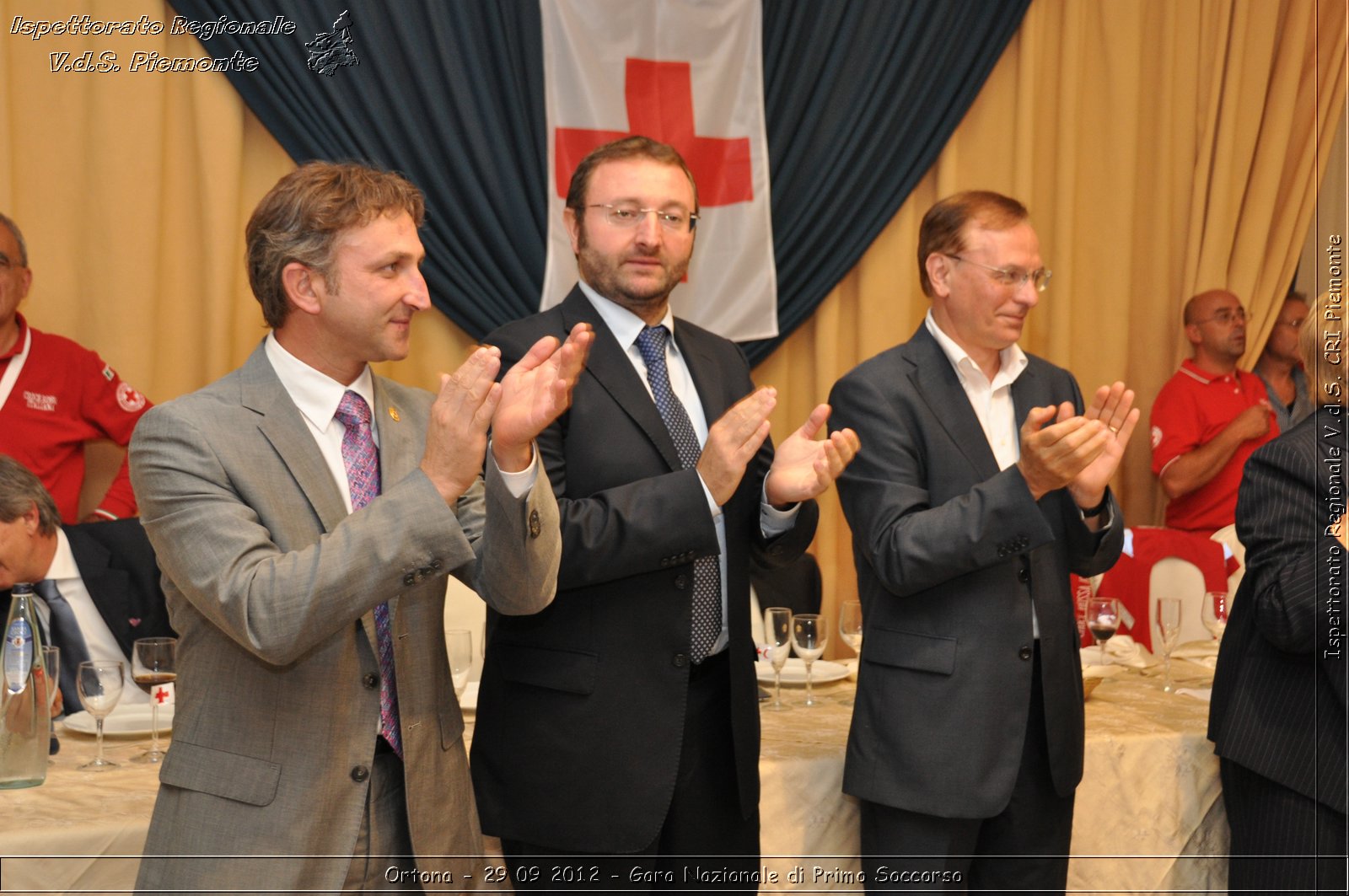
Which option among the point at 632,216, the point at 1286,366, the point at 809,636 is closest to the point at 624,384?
the point at 632,216

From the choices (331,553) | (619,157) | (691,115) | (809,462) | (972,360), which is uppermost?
(691,115)

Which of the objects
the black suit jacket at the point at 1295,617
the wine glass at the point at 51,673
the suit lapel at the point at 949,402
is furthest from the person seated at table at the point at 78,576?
the black suit jacket at the point at 1295,617

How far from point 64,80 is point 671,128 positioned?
1.95 meters

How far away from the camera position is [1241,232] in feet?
17.5

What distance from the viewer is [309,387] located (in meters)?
1.77

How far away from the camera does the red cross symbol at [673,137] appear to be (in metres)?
4.22

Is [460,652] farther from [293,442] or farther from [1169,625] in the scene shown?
[1169,625]

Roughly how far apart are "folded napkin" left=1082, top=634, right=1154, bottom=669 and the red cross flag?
1776mm

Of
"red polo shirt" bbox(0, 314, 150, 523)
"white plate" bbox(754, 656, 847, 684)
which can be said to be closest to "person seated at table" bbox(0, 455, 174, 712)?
"red polo shirt" bbox(0, 314, 150, 523)

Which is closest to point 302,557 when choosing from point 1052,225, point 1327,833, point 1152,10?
point 1327,833

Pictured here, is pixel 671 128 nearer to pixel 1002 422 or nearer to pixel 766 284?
pixel 766 284

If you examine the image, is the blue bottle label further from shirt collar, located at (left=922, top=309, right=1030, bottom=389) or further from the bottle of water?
shirt collar, located at (left=922, top=309, right=1030, bottom=389)

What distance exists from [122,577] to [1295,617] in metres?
2.53

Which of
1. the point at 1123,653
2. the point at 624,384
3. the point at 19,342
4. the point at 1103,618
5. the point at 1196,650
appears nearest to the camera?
the point at 624,384
